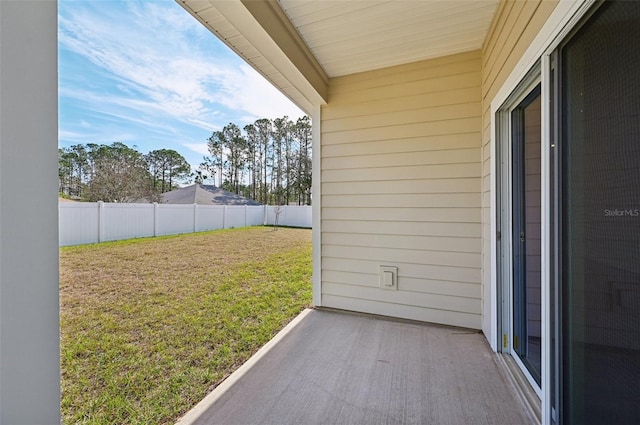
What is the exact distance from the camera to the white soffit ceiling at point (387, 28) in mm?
1927

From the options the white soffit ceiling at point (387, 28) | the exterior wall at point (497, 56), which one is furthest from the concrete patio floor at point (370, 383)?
the white soffit ceiling at point (387, 28)

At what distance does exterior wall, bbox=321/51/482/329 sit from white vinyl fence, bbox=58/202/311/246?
2.58 metres

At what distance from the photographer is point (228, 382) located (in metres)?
1.80

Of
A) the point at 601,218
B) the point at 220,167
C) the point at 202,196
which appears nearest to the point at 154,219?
the point at 202,196

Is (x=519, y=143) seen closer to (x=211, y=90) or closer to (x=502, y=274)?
(x=502, y=274)

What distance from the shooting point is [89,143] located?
326 cm

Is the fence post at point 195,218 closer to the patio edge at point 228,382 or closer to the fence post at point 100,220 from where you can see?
the fence post at point 100,220

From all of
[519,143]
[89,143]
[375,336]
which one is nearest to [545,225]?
[519,143]

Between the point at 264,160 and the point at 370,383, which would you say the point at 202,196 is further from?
the point at 370,383

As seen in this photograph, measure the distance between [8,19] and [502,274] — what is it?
2561 millimetres

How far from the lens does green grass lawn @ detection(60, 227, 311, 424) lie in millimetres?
1684

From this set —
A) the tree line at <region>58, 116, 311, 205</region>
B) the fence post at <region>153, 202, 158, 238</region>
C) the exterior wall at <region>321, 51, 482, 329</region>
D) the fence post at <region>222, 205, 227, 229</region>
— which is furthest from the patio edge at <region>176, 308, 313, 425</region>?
the fence post at <region>222, 205, 227, 229</region>

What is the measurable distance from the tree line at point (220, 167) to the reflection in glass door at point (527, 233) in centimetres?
255

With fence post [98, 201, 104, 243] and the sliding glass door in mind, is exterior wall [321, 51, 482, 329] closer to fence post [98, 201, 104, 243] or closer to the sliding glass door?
the sliding glass door
